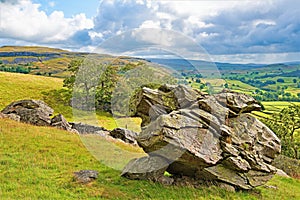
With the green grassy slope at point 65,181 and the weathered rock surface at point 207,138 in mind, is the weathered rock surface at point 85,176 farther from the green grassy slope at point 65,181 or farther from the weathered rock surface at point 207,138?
the weathered rock surface at point 207,138

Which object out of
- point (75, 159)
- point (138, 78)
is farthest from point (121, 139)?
point (75, 159)

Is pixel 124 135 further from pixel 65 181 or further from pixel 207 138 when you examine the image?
pixel 207 138

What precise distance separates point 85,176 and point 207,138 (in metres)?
8.21

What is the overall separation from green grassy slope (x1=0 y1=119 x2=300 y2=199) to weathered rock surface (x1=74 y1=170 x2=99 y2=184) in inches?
15.7

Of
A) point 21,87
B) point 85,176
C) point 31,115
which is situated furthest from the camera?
point 21,87

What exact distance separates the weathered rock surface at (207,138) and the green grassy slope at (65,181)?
1.27 meters

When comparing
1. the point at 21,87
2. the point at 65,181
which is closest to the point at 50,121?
the point at 65,181

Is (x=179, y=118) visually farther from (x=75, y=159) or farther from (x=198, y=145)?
(x=75, y=159)

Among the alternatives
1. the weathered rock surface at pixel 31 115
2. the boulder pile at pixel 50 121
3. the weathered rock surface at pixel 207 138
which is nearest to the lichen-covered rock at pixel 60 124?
the boulder pile at pixel 50 121

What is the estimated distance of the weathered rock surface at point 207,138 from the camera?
1859 cm

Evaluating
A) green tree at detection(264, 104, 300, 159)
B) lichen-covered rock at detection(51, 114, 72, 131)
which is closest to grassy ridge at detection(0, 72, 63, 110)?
lichen-covered rock at detection(51, 114, 72, 131)

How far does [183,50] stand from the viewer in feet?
80.1

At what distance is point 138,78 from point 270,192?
51.0 ft

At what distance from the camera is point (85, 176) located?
19.9 m
